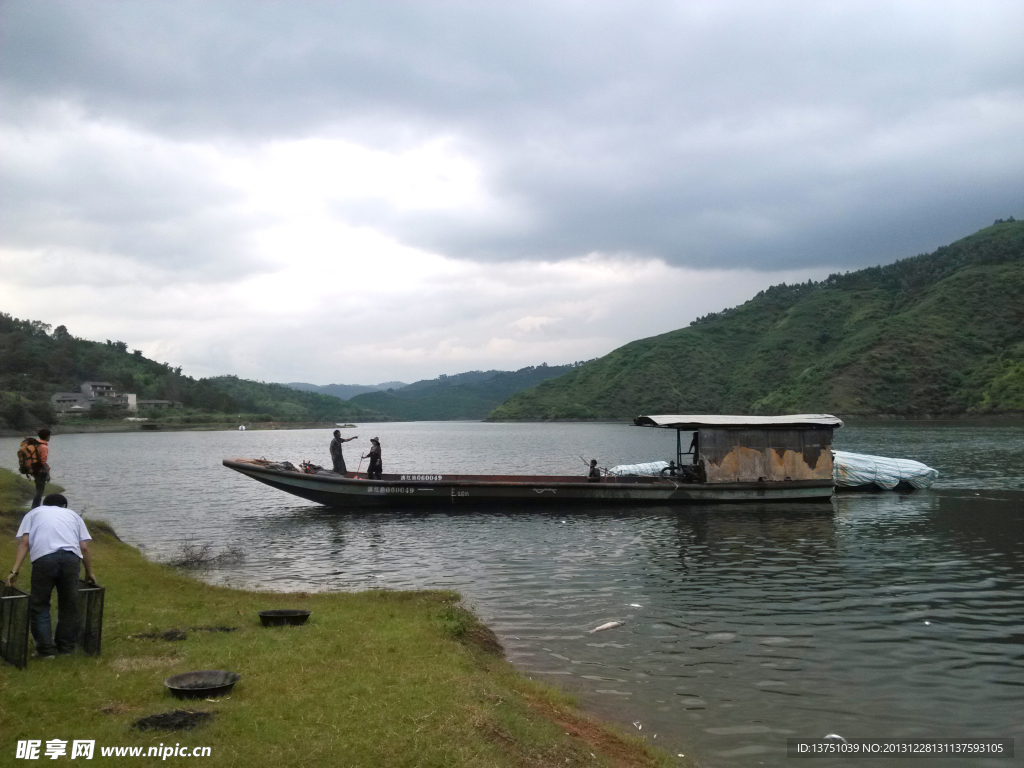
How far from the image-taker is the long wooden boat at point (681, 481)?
2766cm

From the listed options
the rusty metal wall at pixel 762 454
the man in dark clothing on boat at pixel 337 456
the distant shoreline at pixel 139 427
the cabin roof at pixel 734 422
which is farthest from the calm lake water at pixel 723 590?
the distant shoreline at pixel 139 427

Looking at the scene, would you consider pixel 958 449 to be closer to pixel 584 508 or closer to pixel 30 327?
pixel 584 508

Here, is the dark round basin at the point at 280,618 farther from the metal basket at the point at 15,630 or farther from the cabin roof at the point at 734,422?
the cabin roof at the point at 734,422

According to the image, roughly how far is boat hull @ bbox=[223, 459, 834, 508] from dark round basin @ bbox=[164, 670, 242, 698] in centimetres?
2000

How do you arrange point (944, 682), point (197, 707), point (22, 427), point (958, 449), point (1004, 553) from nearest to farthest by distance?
point (197, 707) < point (944, 682) < point (1004, 553) < point (958, 449) < point (22, 427)

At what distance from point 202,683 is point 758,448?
2516cm

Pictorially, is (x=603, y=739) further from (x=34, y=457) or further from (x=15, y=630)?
(x=34, y=457)

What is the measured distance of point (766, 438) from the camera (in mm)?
28578

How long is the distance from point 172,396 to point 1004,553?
187 meters

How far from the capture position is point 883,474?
1329 inches

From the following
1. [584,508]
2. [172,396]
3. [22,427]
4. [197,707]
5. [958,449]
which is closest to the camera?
[197,707]

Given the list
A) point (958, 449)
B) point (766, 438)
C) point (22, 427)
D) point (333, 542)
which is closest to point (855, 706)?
point (333, 542)

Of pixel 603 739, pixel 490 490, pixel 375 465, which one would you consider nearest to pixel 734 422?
pixel 490 490

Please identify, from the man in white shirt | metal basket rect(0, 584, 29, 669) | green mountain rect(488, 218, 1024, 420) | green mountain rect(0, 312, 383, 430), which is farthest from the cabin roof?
green mountain rect(0, 312, 383, 430)
